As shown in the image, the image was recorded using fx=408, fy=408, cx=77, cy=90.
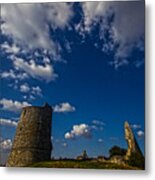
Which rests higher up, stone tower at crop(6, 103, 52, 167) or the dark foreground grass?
stone tower at crop(6, 103, 52, 167)

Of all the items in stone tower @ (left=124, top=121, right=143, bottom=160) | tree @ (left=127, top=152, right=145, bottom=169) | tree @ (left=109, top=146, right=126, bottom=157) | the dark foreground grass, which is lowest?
the dark foreground grass

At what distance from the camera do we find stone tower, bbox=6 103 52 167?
2.02 m

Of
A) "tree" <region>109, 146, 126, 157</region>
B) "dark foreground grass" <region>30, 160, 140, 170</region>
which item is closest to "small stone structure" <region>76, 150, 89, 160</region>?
"dark foreground grass" <region>30, 160, 140, 170</region>

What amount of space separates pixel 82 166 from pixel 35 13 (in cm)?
81

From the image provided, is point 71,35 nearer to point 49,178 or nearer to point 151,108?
point 151,108

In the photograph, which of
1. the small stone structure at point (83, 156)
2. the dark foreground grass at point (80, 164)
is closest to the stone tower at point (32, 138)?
the dark foreground grass at point (80, 164)

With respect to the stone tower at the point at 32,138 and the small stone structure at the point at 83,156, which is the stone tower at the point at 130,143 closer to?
the small stone structure at the point at 83,156

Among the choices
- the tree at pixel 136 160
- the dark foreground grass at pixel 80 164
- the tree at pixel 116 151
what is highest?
the tree at pixel 116 151

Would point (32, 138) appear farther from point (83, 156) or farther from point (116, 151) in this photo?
point (116, 151)

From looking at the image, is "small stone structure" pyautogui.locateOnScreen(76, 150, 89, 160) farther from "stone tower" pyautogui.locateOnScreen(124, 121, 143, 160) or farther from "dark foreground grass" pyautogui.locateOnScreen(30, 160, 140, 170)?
"stone tower" pyautogui.locateOnScreen(124, 121, 143, 160)

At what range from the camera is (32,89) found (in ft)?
6.77

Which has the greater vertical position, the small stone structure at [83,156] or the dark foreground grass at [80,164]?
the small stone structure at [83,156]

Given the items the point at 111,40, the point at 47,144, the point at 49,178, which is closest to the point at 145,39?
the point at 111,40

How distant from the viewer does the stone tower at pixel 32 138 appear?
2020 mm
